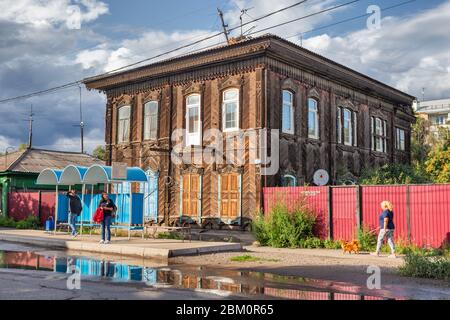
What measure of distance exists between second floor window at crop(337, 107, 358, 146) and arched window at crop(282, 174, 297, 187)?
16.6 ft

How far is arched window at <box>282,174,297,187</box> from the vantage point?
2302cm

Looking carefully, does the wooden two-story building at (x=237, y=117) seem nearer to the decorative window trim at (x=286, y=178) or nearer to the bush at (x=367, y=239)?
the decorative window trim at (x=286, y=178)

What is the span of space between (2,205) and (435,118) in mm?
91686

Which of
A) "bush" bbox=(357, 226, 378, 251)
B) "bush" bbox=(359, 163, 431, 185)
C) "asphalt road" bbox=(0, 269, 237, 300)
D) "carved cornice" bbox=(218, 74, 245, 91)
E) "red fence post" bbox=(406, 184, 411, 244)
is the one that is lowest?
"asphalt road" bbox=(0, 269, 237, 300)

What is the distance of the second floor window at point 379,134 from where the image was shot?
30.9 metres

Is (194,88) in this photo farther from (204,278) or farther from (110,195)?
(204,278)

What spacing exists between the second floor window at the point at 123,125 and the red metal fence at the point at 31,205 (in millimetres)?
5022

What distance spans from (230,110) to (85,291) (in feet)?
51.6

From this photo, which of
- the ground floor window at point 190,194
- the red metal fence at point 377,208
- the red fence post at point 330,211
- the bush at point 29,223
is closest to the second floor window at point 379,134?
the ground floor window at point 190,194

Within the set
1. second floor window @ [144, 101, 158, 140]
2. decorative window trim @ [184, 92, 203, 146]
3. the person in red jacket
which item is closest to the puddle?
the person in red jacket

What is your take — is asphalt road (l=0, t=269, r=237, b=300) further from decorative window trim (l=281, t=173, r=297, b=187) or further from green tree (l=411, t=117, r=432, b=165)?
green tree (l=411, t=117, r=432, b=165)

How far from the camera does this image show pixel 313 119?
84.1 feet

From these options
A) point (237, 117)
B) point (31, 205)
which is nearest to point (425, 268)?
point (237, 117)
